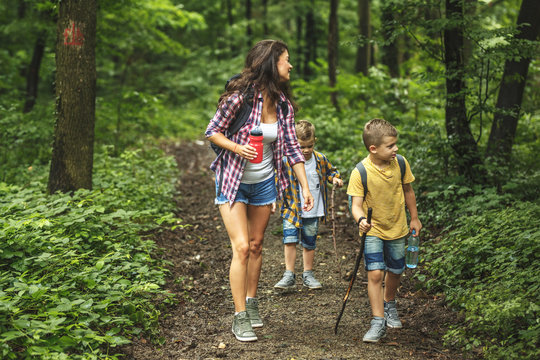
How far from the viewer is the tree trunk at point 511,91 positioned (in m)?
7.66

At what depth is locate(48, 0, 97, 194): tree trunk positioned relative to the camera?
6.46m

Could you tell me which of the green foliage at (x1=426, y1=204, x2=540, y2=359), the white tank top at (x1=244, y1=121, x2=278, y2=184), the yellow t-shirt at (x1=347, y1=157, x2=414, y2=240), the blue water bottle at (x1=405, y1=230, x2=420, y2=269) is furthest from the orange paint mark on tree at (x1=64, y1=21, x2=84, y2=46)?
the green foliage at (x1=426, y1=204, x2=540, y2=359)

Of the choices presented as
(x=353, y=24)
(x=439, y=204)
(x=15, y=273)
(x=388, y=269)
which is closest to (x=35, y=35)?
(x=15, y=273)

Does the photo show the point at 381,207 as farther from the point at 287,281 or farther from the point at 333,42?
the point at 333,42

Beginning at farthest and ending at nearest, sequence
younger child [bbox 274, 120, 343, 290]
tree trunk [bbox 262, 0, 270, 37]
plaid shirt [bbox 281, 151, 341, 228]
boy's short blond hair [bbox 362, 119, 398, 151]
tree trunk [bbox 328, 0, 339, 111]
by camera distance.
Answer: tree trunk [bbox 262, 0, 270, 37], tree trunk [bbox 328, 0, 339, 111], younger child [bbox 274, 120, 343, 290], plaid shirt [bbox 281, 151, 341, 228], boy's short blond hair [bbox 362, 119, 398, 151]

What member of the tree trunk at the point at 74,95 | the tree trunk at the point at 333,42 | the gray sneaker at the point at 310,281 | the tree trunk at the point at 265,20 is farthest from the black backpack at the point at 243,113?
the tree trunk at the point at 265,20

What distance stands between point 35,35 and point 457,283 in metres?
12.9

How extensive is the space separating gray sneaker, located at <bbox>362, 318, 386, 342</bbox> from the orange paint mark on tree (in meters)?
5.33

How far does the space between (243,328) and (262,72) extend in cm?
219

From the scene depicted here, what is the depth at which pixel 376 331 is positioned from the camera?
3973 mm

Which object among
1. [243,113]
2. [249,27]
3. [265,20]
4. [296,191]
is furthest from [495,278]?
[249,27]

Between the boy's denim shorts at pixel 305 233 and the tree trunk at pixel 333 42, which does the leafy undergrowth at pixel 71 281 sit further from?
the tree trunk at pixel 333 42

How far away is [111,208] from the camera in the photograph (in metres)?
6.74

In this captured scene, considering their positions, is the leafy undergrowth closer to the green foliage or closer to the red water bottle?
the red water bottle
